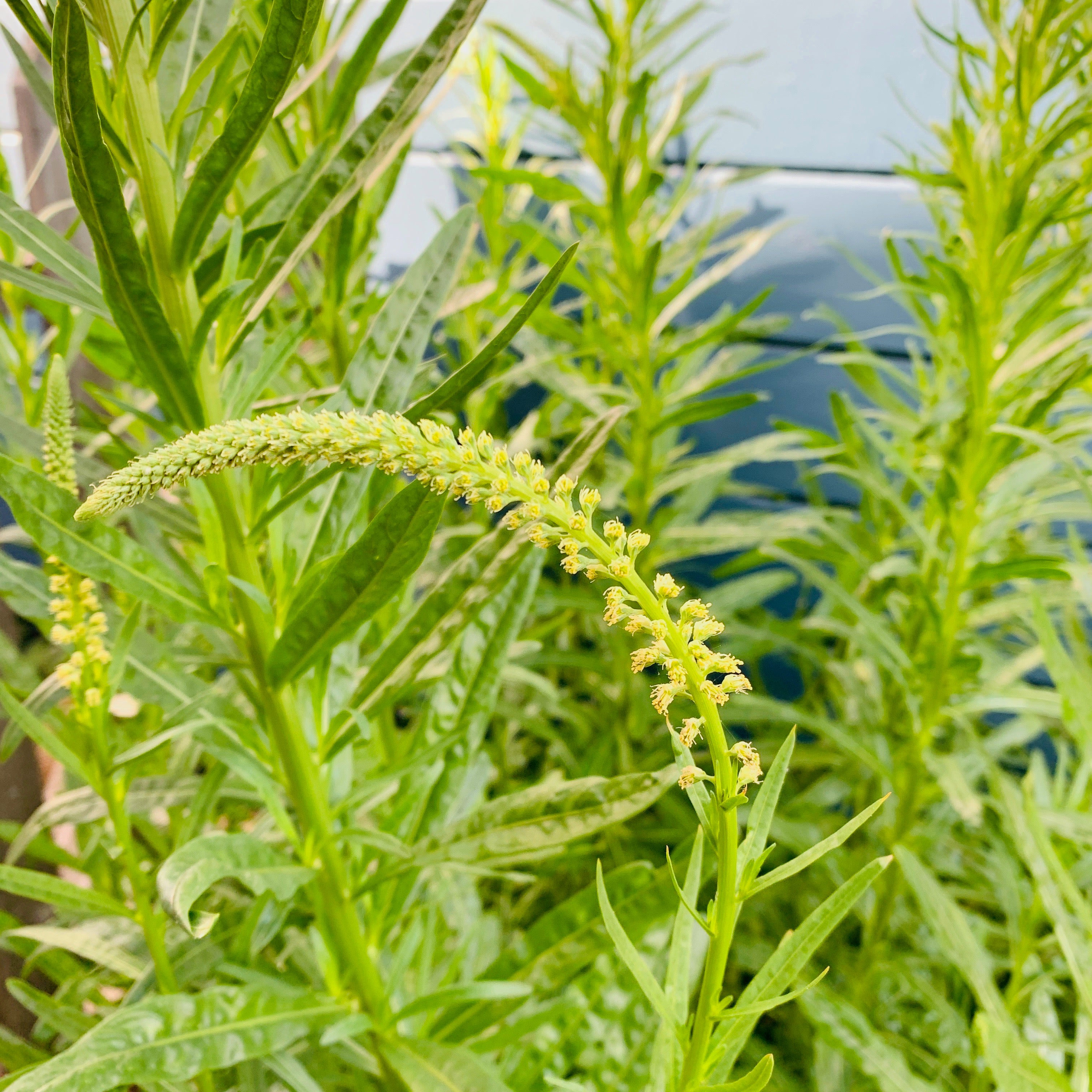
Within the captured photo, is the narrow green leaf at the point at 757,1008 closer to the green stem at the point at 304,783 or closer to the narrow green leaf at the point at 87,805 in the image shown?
the green stem at the point at 304,783

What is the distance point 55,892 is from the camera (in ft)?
1.71

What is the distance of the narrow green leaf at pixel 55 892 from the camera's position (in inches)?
19.4

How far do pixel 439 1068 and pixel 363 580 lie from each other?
0.98 ft

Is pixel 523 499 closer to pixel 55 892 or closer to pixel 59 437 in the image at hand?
pixel 59 437

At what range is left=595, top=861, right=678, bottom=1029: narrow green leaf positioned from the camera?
0.33 m

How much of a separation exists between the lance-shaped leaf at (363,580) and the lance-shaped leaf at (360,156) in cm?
17

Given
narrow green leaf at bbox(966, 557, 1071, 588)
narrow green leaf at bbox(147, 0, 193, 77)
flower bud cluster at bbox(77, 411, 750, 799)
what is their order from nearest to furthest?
flower bud cluster at bbox(77, 411, 750, 799) → narrow green leaf at bbox(147, 0, 193, 77) → narrow green leaf at bbox(966, 557, 1071, 588)

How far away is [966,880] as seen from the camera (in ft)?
3.45

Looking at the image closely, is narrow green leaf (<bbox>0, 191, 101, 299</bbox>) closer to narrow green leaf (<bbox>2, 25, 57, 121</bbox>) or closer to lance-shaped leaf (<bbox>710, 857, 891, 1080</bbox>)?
narrow green leaf (<bbox>2, 25, 57, 121</bbox>)

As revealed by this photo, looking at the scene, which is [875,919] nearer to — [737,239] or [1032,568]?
[1032,568]

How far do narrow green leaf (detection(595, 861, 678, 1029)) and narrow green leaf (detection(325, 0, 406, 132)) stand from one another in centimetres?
41

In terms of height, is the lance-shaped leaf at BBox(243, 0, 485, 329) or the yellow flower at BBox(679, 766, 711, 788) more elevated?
the lance-shaped leaf at BBox(243, 0, 485, 329)

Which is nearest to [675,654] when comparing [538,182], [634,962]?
[634,962]


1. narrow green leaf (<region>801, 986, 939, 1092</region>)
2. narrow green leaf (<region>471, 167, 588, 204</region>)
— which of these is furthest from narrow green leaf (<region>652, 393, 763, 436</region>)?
narrow green leaf (<region>801, 986, 939, 1092</region>)
